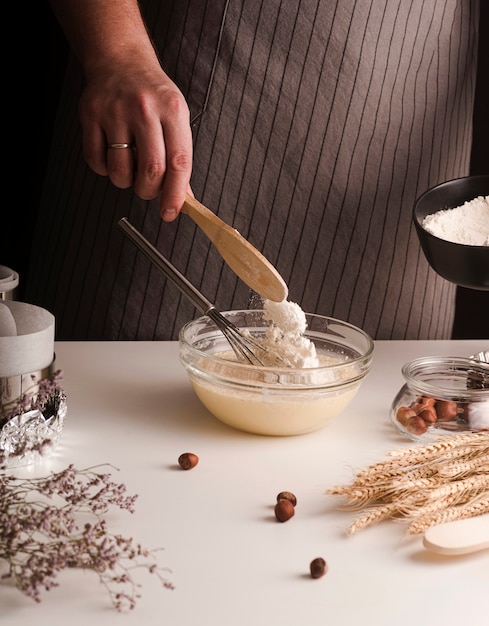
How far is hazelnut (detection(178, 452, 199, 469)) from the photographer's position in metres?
1.09

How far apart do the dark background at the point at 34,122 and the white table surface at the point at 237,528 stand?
1.01 m

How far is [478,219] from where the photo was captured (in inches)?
55.5

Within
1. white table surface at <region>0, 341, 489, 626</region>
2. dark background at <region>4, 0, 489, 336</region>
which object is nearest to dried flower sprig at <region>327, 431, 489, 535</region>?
white table surface at <region>0, 341, 489, 626</region>

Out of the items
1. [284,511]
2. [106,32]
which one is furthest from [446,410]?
[106,32]

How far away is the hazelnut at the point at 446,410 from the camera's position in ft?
3.88

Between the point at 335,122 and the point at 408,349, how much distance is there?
42 cm

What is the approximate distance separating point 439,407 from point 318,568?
39 centimetres

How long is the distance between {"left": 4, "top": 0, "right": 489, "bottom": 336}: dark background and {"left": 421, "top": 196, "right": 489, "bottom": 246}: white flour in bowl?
2.83 ft

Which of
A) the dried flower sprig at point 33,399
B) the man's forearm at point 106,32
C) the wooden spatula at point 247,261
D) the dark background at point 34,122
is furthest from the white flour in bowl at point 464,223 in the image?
the dark background at point 34,122

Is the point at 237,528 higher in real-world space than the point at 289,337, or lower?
lower

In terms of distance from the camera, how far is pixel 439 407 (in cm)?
119

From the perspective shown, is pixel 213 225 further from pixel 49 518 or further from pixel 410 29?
pixel 410 29

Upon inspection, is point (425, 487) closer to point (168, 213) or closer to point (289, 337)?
point (289, 337)

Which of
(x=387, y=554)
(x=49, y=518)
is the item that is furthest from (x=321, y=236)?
(x=49, y=518)
